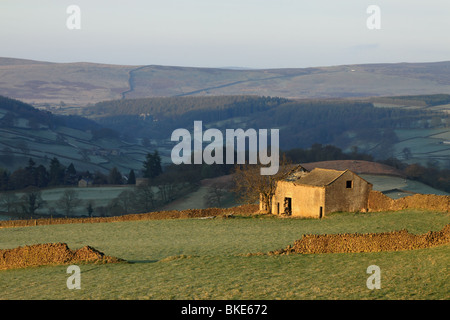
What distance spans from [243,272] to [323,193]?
22539 mm

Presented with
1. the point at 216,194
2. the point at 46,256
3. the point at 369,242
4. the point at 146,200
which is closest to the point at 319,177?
the point at 369,242

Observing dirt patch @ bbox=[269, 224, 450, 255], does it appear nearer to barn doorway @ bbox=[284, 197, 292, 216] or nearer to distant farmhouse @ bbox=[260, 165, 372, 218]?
distant farmhouse @ bbox=[260, 165, 372, 218]

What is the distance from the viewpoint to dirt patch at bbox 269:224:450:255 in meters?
A: 29.1

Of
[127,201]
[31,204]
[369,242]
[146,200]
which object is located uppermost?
[369,242]

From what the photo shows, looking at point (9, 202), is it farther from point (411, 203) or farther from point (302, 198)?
point (411, 203)

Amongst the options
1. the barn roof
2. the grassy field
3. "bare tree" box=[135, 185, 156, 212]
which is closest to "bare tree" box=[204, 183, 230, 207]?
"bare tree" box=[135, 185, 156, 212]

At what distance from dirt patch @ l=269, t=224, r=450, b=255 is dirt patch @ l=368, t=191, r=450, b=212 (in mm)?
14917

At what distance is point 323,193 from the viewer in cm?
4738

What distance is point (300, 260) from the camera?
1105 inches

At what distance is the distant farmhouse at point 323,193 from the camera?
4766cm

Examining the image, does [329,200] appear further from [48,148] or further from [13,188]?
[48,148]

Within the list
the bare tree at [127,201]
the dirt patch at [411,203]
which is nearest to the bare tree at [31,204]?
the bare tree at [127,201]

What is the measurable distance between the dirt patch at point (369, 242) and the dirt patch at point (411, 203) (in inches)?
587
